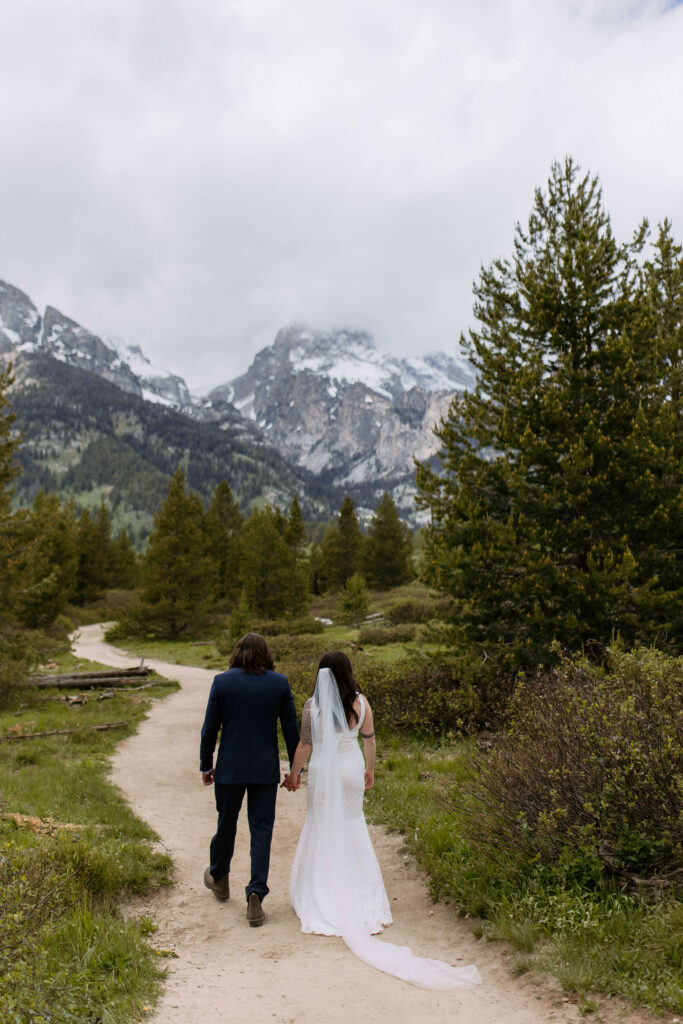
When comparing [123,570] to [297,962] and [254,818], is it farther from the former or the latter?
[297,962]

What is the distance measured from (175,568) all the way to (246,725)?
106 feet

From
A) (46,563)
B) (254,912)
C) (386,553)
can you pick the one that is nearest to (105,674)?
(46,563)

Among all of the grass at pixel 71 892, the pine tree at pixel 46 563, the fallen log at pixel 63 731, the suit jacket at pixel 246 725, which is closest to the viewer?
the grass at pixel 71 892

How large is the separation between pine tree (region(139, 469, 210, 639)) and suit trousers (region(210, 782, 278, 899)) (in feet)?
103

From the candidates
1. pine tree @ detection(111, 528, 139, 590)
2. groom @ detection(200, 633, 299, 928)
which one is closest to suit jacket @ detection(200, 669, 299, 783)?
groom @ detection(200, 633, 299, 928)

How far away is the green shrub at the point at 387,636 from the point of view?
28.6 m

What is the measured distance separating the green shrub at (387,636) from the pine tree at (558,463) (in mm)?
15658

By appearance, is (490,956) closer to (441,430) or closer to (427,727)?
(427,727)

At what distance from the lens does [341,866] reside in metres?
5.54

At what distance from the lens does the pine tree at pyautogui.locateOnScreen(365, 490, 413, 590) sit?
2121 inches

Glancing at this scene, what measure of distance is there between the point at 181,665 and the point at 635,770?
26616mm

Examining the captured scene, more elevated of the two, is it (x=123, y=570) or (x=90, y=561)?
(x=90, y=561)

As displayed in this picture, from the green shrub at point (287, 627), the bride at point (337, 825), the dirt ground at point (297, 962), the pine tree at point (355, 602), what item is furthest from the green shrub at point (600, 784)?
the pine tree at point (355, 602)

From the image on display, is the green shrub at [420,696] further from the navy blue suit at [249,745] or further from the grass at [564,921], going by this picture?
the navy blue suit at [249,745]
